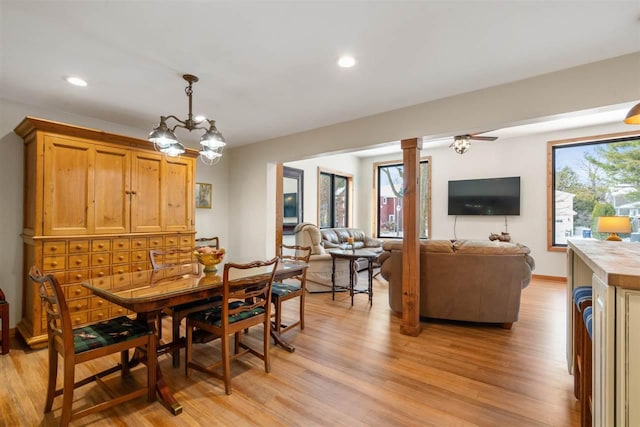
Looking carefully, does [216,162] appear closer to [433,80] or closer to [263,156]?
[263,156]

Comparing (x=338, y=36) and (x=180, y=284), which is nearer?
(x=338, y=36)

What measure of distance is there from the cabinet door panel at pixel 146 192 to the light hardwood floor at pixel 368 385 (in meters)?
1.50

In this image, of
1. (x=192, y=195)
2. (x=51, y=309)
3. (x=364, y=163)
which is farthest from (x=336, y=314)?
(x=364, y=163)

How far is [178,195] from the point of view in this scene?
3.96 m

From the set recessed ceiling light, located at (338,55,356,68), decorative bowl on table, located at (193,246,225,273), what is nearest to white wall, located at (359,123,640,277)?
recessed ceiling light, located at (338,55,356,68)

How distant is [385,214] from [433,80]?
217 inches

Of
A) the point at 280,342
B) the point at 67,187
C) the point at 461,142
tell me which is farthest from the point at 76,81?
the point at 461,142

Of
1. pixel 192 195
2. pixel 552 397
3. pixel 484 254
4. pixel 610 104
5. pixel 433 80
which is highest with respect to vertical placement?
pixel 433 80

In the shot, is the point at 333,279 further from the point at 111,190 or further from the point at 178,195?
the point at 111,190

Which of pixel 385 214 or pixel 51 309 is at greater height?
pixel 385 214

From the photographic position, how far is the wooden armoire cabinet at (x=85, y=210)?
2867 mm

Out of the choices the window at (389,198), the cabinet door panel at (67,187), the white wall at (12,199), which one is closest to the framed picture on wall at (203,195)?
the cabinet door panel at (67,187)

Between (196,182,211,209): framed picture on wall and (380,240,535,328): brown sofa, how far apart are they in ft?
10.3

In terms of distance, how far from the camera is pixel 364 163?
26.9 feet
